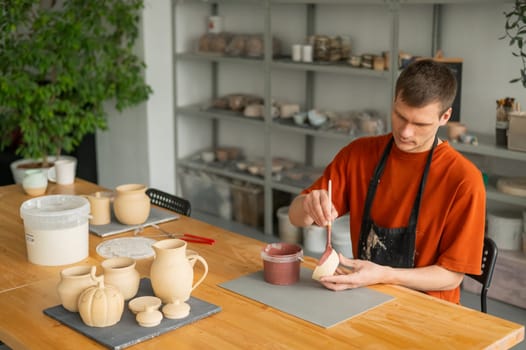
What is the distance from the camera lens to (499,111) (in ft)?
13.1

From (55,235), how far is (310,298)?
0.88 m

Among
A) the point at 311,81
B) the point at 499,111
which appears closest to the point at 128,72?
the point at 311,81

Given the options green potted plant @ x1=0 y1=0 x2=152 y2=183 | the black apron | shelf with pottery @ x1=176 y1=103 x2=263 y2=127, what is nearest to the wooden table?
the black apron

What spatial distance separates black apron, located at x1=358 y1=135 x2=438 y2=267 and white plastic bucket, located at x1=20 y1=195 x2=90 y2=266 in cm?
95

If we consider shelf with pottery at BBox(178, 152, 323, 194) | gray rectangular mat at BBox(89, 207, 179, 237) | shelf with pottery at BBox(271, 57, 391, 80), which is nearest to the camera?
gray rectangular mat at BBox(89, 207, 179, 237)

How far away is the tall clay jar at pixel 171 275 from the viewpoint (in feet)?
6.64

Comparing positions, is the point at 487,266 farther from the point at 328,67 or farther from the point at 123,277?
the point at 328,67

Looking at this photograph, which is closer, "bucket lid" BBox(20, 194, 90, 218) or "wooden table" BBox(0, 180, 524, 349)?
"wooden table" BBox(0, 180, 524, 349)

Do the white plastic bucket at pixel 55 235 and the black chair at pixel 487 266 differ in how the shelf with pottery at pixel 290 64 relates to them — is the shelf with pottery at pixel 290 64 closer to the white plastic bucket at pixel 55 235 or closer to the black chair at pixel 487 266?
the black chair at pixel 487 266

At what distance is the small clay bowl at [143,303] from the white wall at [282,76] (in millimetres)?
2849

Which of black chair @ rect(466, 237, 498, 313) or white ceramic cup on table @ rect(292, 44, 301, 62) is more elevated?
white ceramic cup on table @ rect(292, 44, 301, 62)

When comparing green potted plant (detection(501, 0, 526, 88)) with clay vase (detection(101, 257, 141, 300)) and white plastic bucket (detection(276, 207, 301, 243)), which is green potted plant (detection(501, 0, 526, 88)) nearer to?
white plastic bucket (detection(276, 207, 301, 243))

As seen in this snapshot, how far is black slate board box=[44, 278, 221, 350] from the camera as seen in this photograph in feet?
6.09

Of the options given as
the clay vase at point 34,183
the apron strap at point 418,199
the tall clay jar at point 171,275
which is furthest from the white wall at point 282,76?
the tall clay jar at point 171,275
